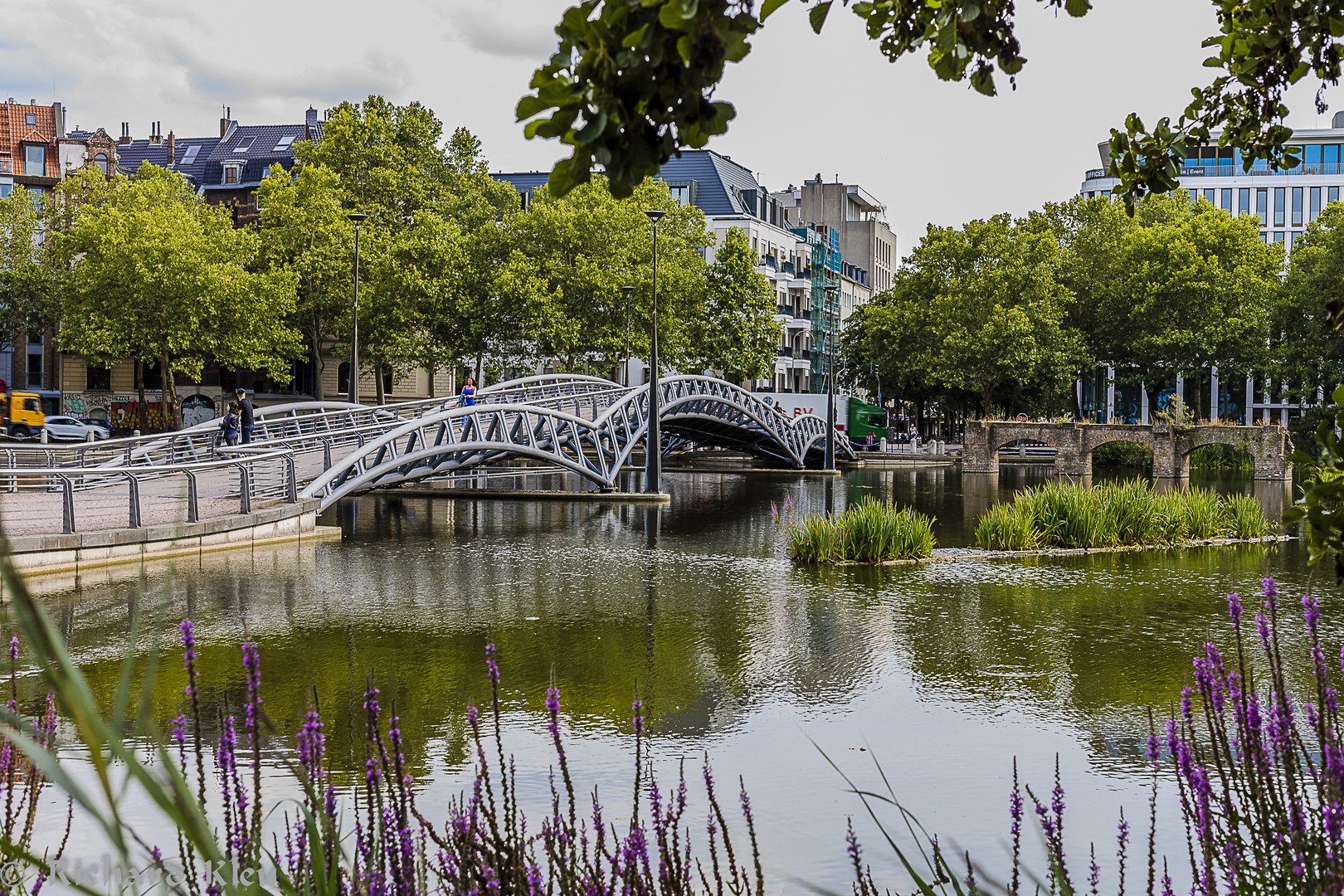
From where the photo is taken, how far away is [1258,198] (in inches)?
3563

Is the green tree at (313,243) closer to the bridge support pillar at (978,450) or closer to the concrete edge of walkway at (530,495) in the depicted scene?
the concrete edge of walkway at (530,495)

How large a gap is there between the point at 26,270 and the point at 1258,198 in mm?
79837

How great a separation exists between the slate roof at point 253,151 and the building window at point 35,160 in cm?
779

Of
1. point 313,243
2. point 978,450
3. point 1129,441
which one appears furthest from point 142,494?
point 1129,441

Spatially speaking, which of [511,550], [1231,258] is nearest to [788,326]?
[1231,258]

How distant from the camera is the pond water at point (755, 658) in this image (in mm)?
6938

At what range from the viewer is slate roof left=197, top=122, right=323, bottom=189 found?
65.2 m

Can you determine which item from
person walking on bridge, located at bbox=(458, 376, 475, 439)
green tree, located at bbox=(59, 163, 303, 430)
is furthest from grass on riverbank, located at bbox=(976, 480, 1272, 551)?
green tree, located at bbox=(59, 163, 303, 430)

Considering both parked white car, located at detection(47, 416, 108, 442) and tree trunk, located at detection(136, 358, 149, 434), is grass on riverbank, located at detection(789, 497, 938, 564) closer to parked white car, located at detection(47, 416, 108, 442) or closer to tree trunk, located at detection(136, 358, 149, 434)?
parked white car, located at detection(47, 416, 108, 442)

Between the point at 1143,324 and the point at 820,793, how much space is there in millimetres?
58670

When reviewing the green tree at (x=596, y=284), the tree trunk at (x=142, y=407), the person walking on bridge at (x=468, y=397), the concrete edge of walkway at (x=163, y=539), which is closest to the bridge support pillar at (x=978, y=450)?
the green tree at (x=596, y=284)

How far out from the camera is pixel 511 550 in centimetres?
1936

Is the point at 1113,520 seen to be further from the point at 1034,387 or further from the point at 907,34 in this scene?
the point at 1034,387

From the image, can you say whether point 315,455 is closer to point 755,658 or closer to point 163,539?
point 163,539
